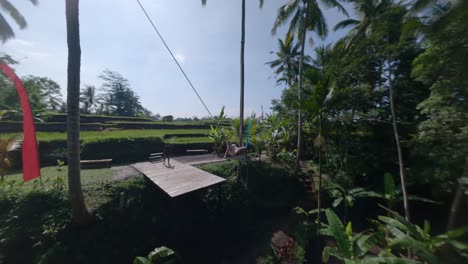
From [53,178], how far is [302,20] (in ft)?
46.1

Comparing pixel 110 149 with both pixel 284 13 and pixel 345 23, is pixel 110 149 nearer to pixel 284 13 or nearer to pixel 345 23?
pixel 284 13

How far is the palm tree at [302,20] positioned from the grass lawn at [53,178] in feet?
31.7

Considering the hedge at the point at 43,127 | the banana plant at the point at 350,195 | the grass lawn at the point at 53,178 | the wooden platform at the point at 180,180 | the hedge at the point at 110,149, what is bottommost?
the banana plant at the point at 350,195

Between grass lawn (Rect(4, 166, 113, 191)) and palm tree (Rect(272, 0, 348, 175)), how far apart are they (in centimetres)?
967

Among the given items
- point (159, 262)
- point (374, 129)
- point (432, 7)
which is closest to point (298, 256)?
point (159, 262)

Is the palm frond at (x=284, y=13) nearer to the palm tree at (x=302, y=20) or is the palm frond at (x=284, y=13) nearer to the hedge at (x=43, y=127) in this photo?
the palm tree at (x=302, y=20)

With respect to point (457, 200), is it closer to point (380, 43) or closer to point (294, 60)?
point (380, 43)

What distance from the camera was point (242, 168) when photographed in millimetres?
9516

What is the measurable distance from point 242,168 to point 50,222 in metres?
7.40

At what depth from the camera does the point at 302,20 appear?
32.3 feet

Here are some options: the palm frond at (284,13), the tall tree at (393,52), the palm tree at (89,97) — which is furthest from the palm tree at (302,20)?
the palm tree at (89,97)

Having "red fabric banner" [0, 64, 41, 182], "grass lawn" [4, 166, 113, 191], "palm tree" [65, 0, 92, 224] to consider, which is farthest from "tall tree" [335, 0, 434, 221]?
"red fabric banner" [0, 64, 41, 182]

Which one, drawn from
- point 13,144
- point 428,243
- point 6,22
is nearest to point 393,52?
point 428,243

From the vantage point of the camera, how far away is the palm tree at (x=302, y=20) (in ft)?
31.4
